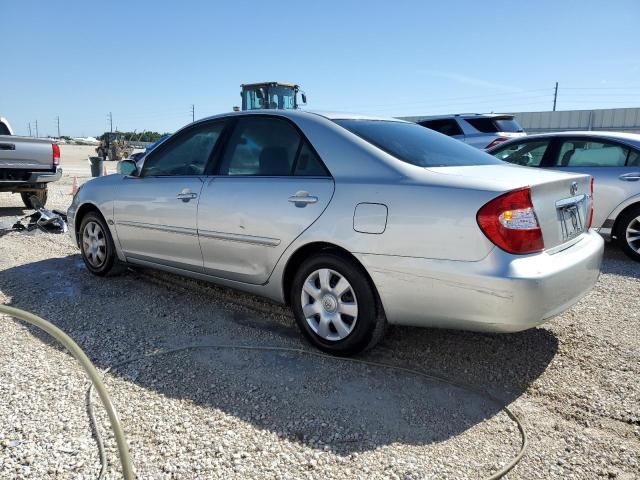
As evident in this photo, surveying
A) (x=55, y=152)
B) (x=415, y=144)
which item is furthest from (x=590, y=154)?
(x=55, y=152)

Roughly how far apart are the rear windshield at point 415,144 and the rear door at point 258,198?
39cm

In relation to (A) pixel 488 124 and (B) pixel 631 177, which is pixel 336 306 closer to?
(B) pixel 631 177

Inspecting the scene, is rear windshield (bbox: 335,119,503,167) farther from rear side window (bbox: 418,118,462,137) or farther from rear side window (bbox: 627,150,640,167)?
rear side window (bbox: 418,118,462,137)

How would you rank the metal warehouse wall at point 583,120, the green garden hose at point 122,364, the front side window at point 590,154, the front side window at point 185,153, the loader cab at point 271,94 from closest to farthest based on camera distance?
the green garden hose at point 122,364 < the front side window at point 185,153 < the front side window at point 590,154 < the loader cab at point 271,94 < the metal warehouse wall at point 583,120

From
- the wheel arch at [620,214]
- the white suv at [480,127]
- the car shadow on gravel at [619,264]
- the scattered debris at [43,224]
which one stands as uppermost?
the white suv at [480,127]

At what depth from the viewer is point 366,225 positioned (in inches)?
118

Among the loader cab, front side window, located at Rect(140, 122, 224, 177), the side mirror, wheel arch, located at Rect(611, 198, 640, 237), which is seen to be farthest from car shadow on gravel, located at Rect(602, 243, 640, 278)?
the loader cab

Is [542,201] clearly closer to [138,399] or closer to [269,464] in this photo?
[269,464]

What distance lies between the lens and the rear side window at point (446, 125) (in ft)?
39.9

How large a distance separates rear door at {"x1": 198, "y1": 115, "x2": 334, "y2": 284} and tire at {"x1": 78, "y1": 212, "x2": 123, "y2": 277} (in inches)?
57.5

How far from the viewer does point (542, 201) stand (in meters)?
2.84

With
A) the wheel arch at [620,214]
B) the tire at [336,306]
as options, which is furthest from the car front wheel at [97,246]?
the wheel arch at [620,214]

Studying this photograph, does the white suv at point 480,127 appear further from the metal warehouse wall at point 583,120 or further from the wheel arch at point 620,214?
the metal warehouse wall at point 583,120

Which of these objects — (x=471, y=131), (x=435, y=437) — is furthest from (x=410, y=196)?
(x=471, y=131)
